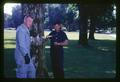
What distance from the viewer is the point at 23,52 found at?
27.1 feet

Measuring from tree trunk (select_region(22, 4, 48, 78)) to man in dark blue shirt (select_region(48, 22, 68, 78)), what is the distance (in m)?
0.16

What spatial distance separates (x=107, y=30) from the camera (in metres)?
8.29

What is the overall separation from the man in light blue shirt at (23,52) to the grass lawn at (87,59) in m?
0.09

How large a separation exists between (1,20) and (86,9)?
1.33 meters

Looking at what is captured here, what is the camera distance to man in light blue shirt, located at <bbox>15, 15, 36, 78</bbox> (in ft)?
26.9

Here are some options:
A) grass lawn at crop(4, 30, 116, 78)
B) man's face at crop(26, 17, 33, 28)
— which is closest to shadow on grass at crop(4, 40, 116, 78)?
grass lawn at crop(4, 30, 116, 78)

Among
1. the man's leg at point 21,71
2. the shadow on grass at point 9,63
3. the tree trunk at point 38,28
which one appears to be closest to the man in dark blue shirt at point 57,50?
the tree trunk at point 38,28

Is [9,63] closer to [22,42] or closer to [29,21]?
[22,42]

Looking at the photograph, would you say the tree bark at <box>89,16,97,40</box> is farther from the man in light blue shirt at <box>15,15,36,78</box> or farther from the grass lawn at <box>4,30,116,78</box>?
the man in light blue shirt at <box>15,15,36,78</box>

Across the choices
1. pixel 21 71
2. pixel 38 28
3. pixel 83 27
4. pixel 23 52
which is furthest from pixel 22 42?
pixel 83 27

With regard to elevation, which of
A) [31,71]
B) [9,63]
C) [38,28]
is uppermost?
[38,28]

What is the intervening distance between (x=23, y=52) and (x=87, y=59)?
3.31 ft

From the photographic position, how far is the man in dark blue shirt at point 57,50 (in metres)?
8.27

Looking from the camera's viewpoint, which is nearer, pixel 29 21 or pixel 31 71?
pixel 29 21
